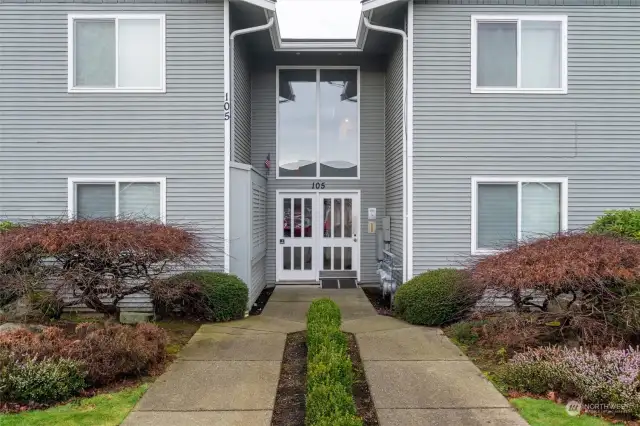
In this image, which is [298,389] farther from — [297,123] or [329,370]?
[297,123]

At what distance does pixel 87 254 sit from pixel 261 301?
13.9 feet

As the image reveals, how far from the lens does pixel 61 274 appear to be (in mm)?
5758

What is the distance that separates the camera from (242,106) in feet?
32.0

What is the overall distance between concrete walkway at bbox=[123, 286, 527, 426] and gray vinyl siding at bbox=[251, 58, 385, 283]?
378cm

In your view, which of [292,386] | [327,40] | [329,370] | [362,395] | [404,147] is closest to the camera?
[329,370]

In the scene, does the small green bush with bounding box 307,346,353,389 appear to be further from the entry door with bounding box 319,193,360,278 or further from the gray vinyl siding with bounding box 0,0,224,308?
the entry door with bounding box 319,193,360,278

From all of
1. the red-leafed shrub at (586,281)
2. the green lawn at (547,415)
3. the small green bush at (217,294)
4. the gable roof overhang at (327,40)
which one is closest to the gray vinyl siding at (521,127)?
the gable roof overhang at (327,40)

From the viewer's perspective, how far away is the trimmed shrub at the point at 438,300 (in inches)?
278

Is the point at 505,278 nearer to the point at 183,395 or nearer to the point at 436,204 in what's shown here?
the point at 436,204

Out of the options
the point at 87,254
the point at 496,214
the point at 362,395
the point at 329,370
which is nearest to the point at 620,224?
the point at 496,214

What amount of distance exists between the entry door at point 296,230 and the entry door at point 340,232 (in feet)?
0.90

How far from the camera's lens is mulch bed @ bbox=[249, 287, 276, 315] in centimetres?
837

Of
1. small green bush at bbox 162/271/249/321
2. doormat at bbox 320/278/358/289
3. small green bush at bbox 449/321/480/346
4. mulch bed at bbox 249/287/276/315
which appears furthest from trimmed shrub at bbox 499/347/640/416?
Answer: doormat at bbox 320/278/358/289

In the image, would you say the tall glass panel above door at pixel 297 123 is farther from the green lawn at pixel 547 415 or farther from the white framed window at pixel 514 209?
the green lawn at pixel 547 415
